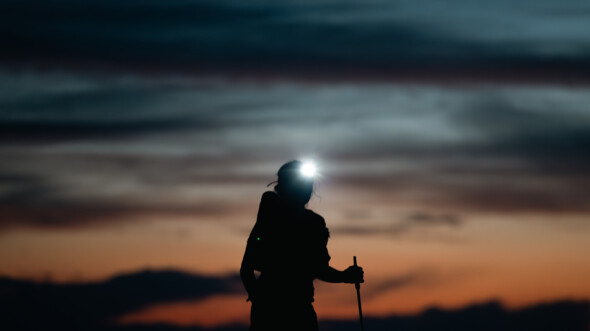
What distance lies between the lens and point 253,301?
685 cm

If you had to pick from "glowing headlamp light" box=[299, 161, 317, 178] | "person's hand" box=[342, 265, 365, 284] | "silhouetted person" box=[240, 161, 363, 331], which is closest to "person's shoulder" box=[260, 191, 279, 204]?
"silhouetted person" box=[240, 161, 363, 331]

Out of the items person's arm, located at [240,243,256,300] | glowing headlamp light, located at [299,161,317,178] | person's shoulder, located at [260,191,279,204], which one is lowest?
person's arm, located at [240,243,256,300]

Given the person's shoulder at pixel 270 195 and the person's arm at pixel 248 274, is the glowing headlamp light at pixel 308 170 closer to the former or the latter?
the person's shoulder at pixel 270 195

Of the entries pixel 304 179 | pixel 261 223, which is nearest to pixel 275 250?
pixel 261 223

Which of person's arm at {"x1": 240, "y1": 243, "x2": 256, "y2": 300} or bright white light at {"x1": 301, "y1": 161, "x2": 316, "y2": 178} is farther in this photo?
person's arm at {"x1": 240, "y1": 243, "x2": 256, "y2": 300}

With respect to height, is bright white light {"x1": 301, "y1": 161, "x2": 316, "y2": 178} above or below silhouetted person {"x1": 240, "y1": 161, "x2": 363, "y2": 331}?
above

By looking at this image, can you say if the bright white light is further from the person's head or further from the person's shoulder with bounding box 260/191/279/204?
the person's shoulder with bounding box 260/191/279/204

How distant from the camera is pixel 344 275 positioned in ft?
23.7

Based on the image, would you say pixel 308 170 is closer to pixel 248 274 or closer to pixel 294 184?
pixel 294 184

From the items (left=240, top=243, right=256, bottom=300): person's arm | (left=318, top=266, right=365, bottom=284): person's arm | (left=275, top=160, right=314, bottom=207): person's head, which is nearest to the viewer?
(left=275, top=160, right=314, bottom=207): person's head

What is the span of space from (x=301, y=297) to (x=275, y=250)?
535 millimetres

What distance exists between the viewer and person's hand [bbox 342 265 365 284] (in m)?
7.21

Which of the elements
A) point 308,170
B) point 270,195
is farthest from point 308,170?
point 270,195

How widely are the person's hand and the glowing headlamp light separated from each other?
3.93 feet
